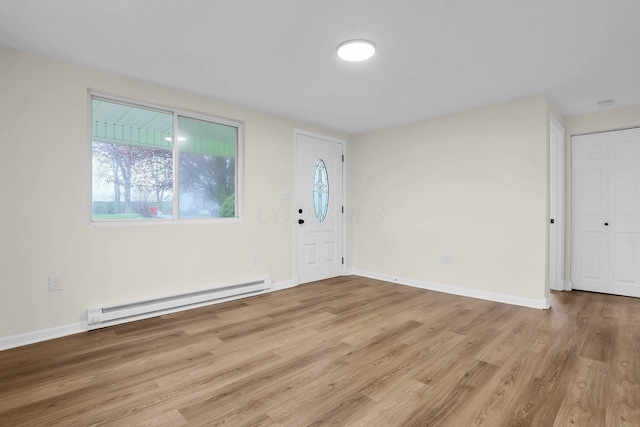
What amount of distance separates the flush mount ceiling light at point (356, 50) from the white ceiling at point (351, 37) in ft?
0.23

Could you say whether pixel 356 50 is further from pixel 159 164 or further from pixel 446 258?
pixel 446 258

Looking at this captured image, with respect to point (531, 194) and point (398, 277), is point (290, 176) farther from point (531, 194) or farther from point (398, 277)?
point (531, 194)

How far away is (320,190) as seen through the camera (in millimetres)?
4891

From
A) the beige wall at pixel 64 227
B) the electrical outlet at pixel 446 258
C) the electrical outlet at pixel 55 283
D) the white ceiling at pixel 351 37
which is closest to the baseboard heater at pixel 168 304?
the beige wall at pixel 64 227

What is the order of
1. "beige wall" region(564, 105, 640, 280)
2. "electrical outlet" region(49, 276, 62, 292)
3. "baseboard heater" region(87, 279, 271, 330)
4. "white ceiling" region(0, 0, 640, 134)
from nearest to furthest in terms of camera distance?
"white ceiling" region(0, 0, 640, 134), "electrical outlet" region(49, 276, 62, 292), "baseboard heater" region(87, 279, 271, 330), "beige wall" region(564, 105, 640, 280)

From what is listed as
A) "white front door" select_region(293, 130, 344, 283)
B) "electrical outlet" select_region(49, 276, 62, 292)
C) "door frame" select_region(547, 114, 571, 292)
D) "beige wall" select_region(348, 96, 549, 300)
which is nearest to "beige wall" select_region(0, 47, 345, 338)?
"electrical outlet" select_region(49, 276, 62, 292)

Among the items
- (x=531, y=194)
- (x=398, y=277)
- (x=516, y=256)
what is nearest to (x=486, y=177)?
(x=531, y=194)

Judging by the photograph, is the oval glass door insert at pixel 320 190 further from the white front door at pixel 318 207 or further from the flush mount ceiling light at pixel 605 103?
the flush mount ceiling light at pixel 605 103

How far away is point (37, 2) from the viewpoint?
1.94m

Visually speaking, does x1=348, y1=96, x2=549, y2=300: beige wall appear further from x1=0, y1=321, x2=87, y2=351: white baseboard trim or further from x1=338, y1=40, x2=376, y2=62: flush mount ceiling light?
x1=0, y1=321, x2=87, y2=351: white baseboard trim

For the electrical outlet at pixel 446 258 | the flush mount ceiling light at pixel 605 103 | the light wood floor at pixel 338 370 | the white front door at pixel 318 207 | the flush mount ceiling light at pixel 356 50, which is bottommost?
the light wood floor at pixel 338 370

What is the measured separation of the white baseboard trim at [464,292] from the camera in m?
3.45

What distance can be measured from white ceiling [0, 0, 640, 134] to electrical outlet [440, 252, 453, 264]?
198 cm

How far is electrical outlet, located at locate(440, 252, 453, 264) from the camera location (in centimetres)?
414
